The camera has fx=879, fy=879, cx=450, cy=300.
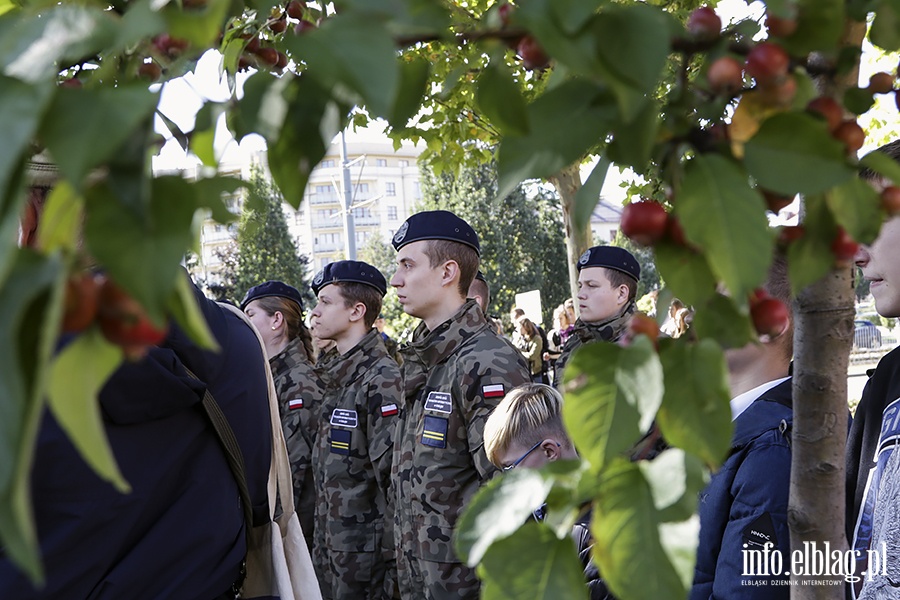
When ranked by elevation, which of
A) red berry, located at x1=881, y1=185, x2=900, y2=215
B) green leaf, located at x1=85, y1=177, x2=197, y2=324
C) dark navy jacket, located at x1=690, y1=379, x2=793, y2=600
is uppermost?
red berry, located at x1=881, y1=185, x2=900, y2=215

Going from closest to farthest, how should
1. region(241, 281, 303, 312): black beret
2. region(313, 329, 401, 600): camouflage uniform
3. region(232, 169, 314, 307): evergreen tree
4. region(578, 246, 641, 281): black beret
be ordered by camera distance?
region(313, 329, 401, 600): camouflage uniform, region(578, 246, 641, 281): black beret, region(241, 281, 303, 312): black beret, region(232, 169, 314, 307): evergreen tree

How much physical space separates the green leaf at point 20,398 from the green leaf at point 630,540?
39cm

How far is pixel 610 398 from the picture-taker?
650 millimetres

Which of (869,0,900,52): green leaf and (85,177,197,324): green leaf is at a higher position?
(869,0,900,52): green leaf

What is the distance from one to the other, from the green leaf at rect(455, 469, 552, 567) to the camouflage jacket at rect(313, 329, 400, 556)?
386 centimetres

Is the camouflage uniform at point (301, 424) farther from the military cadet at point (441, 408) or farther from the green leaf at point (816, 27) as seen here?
the green leaf at point (816, 27)

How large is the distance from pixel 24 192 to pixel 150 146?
3.2 inches

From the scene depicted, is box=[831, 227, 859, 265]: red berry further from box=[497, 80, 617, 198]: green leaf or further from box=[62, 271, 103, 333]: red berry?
box=[62, 271, 103, 333]: red berry

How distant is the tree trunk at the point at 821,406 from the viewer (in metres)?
1.02

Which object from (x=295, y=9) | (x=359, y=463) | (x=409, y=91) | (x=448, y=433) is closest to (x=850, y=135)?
(x=409, y=91)

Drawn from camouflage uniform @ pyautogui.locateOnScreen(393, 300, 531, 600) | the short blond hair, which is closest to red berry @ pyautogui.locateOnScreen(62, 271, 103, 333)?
the short blond hair

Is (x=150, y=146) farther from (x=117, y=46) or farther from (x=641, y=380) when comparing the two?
(x=641, y=380)

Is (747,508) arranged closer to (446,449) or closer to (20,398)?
(446,449)

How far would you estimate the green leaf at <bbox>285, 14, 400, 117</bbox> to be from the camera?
0.54 metres
